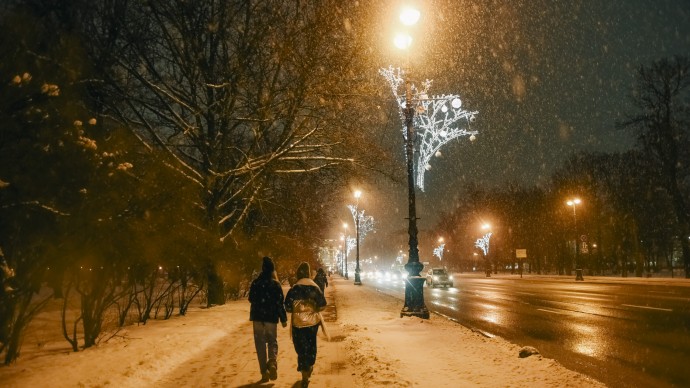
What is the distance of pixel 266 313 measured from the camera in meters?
7.94

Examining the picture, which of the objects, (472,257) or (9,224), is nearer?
(9,224)

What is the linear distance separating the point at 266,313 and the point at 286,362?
1653 millimetres

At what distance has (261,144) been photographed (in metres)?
25.0

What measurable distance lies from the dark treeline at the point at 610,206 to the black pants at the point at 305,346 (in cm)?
3928

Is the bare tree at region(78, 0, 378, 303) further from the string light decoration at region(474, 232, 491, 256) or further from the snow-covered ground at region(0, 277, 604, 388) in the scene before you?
the string light decoration at region(474, 232, 491, 256)

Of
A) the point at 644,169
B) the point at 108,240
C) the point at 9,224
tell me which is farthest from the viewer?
the point at 644,169

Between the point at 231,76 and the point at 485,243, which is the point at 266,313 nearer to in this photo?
the point at 231,76

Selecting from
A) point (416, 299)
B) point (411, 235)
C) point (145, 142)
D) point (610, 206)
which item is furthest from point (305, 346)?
point (610, 206)

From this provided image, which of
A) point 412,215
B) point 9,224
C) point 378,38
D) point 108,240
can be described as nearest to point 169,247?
point 108,240

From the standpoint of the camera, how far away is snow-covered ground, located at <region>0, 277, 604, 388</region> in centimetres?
718

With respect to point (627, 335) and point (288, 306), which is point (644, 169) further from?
point (288, 306)

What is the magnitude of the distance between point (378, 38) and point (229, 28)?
5.53 metres

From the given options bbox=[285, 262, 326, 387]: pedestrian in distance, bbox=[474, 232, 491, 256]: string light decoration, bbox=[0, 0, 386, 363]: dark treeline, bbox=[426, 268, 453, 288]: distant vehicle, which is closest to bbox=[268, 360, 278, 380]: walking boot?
bbox=[285, 262, 326, 387]: pedestrian in distance

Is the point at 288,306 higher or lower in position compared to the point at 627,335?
higher
